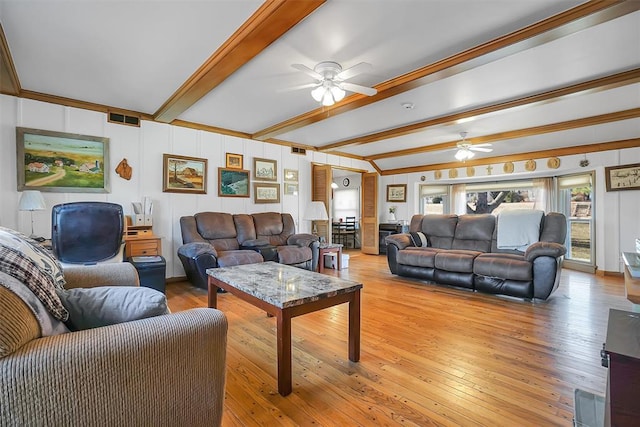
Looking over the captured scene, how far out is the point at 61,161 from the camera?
3688mm

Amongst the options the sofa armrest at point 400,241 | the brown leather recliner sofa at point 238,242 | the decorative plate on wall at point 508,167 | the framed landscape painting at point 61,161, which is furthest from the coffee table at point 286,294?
the decorative plate on wall at point 508,167

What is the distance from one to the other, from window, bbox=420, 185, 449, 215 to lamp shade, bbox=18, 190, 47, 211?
7205 mm

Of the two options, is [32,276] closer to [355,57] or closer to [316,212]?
[355,57]

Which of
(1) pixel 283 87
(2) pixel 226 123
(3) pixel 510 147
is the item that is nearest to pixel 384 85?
(1) pixel 283 87

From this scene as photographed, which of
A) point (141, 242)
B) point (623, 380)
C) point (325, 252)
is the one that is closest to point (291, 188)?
point (325, 252)

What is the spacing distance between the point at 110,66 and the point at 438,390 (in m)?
3.83

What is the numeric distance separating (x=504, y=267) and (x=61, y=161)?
18.3 feet

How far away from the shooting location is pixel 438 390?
178 centimetres

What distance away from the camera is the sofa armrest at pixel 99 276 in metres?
1.77

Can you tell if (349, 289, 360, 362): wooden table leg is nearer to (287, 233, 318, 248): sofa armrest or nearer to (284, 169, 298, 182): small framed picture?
(287, 233, 318, 248): sofa armrest

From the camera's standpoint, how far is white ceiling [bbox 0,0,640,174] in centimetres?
208

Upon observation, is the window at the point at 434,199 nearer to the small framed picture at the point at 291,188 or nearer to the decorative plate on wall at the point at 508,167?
the decorative plate on wall at the point at 508,167

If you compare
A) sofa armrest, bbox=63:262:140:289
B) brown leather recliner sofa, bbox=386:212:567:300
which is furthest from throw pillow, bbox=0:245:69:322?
brown leather recliner sofa, bbox=386:212:567:300

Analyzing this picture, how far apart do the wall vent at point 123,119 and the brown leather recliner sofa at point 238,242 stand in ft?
4.89
